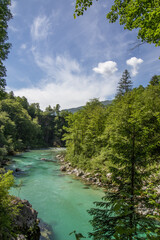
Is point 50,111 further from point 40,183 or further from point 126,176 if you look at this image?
point 126,176

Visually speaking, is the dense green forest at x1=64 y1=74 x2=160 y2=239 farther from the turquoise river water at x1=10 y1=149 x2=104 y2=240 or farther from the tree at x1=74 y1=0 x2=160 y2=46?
the tree at x1=74 y1=0 x2=160 y2=46

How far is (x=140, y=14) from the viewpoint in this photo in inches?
145

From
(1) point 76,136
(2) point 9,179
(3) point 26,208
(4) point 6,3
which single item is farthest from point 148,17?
(1) point 76,136

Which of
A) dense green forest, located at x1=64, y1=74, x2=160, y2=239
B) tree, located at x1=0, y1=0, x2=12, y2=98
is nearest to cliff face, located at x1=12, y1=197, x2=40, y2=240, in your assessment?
dense green forest, located at x1=64, y1=74, x2=160, y2=239

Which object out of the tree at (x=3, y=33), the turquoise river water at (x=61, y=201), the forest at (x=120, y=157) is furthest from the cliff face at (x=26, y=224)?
the tree at (x=3, y=33)

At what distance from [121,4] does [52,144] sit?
68628 mm

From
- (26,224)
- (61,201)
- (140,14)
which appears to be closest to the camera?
(140,14)

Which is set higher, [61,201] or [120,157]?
[120,157]

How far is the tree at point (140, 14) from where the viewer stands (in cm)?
319

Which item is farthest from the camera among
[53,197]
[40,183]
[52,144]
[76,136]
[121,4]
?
[52,144]

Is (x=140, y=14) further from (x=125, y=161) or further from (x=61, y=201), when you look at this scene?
(x=61, y=201)

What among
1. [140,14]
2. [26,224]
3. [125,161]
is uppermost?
[140,14]

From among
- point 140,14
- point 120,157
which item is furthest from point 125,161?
point 140,14

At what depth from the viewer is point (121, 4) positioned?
12.9ft
